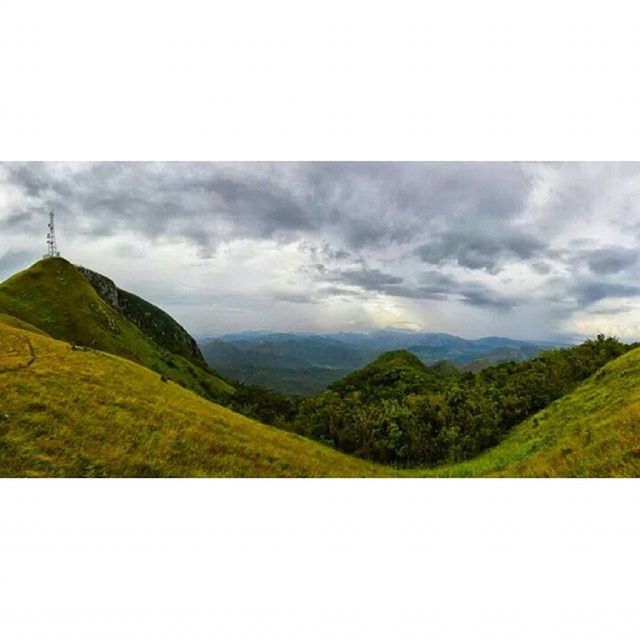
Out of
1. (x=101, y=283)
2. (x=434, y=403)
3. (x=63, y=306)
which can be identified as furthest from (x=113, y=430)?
(x=101, y=283)

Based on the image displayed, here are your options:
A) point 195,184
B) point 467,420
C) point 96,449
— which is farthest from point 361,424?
point 195,184

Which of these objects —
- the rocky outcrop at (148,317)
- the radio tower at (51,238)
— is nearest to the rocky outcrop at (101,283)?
the rocky outcrop at (148,317)

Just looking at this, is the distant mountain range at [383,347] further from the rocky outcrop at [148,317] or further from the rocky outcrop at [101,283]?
the rocky outcrop at [101,283]

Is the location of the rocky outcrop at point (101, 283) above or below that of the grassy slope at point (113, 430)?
above

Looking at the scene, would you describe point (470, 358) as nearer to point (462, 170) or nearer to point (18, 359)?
point (462, 170)

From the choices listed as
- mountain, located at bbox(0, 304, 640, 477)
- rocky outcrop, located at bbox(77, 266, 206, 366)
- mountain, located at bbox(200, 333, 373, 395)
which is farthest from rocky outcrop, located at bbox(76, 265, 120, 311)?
mountain, located at bbox(200, 333, 373, 395)

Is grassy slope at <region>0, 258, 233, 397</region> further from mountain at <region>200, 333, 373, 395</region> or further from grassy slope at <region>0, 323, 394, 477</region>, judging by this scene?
mountain at <region>200, 333, 373, 395</region>
